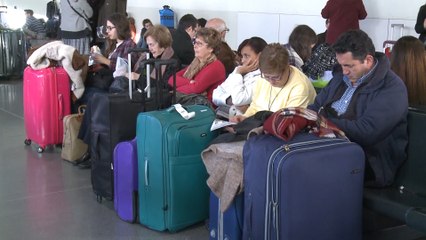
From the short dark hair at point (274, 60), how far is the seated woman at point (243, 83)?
544mm

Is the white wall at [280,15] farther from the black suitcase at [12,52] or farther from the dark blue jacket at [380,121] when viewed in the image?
the dark blue jacket at [380,121]

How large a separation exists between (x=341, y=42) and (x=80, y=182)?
7.54 feet

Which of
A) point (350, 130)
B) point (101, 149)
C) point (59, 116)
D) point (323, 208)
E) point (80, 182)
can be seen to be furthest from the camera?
point (59, 116)

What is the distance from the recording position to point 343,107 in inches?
114

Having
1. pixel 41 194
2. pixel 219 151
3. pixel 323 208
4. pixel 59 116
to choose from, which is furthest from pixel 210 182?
pixel 59 116

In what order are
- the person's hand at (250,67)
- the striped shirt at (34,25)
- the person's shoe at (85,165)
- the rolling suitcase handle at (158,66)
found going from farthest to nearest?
the striped shirt at (34,25) → the person's shoe at (85,165) → the person's hand at (250,67) → the rolling suitcase handle at (158,66)

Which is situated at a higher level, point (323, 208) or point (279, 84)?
point (279, 84)

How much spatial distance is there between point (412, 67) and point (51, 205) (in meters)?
2.40

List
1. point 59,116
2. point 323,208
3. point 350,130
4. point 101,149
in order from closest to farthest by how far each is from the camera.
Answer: point 323,208
point 350,130
point 101,149
point 59,116

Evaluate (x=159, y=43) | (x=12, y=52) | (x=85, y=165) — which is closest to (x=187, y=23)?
(x=159, y=43)

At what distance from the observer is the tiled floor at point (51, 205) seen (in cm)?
321

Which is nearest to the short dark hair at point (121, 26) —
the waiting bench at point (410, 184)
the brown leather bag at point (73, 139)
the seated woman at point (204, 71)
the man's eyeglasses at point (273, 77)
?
the brown leather bag at point (73, 139)

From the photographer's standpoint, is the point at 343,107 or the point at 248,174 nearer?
the point at 248,174

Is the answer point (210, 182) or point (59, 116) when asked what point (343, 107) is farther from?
point (59, 116)
